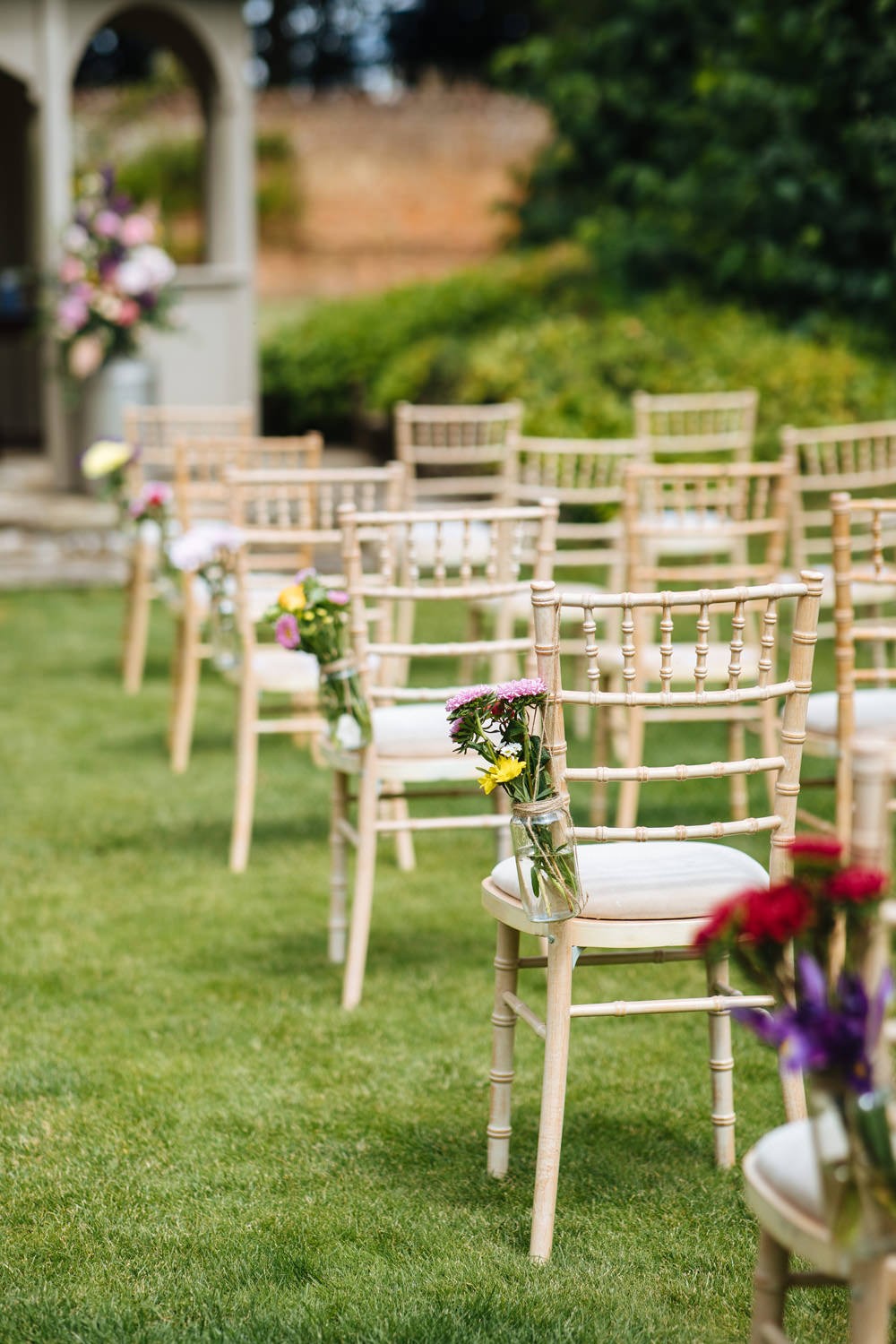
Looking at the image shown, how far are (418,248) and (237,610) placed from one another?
15.2 metres

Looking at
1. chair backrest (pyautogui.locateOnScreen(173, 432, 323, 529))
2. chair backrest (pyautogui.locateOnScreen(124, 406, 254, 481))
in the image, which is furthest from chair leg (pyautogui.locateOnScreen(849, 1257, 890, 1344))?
chair backrest (pyautogui.locateOnScreen(124, 406, 254, 481))

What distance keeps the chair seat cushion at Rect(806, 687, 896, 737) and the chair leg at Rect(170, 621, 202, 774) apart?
2.34 m

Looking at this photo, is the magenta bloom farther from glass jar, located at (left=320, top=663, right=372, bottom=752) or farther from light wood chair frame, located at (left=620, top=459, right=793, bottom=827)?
light wood chair frame, located at (left=620, top=459, right=793, bottom=827)

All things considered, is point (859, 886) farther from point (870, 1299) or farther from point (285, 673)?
point (285, 673)

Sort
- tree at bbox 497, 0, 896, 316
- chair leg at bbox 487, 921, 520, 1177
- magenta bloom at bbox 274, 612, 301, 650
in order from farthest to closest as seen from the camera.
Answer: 1. tree at bbox 497, 0, 896, 316
2. magenta bloom at bbox 274, 612, 301, 650
3. chair leg at bbox 487, 921, 520, 1177

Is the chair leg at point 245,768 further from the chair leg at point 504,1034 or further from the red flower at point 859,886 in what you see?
the red flower at point 859,886

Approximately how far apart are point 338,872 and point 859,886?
8.16 ft

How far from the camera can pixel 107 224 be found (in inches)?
369

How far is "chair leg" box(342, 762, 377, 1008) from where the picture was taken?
3.85 metres

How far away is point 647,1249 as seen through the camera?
279 centimetres

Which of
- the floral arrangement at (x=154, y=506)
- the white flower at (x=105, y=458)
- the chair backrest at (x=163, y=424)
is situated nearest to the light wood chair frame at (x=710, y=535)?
the floral arrangement at (x=154, y=506)

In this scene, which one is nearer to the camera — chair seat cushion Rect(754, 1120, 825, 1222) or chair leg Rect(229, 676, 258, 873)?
chair seat cushion Rect(754, 1120, 825, 1222)

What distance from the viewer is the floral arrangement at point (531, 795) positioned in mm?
2662

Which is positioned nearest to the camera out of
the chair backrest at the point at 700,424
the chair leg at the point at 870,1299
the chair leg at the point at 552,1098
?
the chair leg at the point at 870,1299
